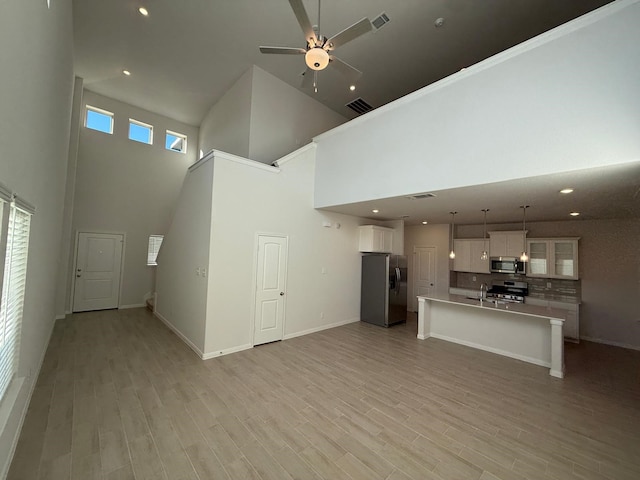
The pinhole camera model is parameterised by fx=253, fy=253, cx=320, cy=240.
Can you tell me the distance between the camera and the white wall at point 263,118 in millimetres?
5824

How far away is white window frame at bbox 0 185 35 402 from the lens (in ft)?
5.57

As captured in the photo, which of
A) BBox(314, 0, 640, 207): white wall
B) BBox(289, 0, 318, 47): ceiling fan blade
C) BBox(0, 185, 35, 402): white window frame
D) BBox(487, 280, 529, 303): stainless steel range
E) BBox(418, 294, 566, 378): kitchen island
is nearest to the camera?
BBox(0, 185, 35, 402): white window frame

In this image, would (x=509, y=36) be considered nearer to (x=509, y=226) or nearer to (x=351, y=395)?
(x=509, y=226)

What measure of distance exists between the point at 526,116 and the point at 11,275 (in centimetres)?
515

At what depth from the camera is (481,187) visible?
3.38 metres

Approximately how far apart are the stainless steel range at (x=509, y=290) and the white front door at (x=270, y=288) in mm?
5016

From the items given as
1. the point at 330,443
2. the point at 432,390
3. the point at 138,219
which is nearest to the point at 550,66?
the point at 432,390

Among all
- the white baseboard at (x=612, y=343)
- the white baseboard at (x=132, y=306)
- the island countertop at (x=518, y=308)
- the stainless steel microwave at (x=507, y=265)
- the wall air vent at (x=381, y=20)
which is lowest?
the white baseboard at (x=612, y=343)

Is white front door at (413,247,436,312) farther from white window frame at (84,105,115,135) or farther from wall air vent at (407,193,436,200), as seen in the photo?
white window frame at (84,105,115,135)

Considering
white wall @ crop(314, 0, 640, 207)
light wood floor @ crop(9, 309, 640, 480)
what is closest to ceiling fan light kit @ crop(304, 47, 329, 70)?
white wall @ crop(314, 0, 640, 207)

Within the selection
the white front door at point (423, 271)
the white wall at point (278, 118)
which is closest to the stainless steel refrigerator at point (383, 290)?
the white front door at point (423, 271)

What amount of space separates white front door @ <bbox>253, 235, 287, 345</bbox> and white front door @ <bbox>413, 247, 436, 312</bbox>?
4.87 m

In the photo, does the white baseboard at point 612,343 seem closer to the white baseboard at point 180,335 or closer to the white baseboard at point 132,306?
the white baseboard at point 180,335

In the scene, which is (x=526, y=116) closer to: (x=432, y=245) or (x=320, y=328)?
(x=320, y=328)
